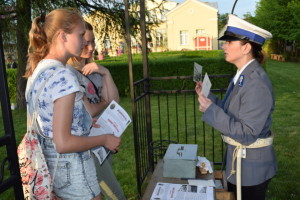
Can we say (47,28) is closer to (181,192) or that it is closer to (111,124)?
(111,124)

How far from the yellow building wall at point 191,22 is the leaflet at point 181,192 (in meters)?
35.6

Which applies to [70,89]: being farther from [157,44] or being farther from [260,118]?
[157,44]

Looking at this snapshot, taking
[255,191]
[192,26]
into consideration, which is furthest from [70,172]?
[192,26]

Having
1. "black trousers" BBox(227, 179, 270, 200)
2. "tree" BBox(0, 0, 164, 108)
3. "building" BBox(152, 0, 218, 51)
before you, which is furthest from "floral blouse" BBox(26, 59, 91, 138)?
"building" BBox(152, 0, 218, 51)

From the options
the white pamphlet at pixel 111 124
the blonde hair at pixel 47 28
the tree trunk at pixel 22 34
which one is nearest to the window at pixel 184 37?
the tree trunk at pixel 22 34

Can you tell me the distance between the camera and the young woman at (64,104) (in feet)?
4.37

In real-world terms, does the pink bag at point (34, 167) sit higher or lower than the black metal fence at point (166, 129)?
higher

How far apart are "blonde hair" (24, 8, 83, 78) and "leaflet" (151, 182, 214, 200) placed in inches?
44.2

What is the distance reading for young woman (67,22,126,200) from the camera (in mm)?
2143

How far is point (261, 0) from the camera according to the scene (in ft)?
103

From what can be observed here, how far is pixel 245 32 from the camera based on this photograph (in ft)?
6.59

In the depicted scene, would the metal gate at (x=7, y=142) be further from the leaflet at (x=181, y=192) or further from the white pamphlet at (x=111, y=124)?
the leaflet at (x=181, y=192)

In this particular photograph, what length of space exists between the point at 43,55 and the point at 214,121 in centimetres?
113

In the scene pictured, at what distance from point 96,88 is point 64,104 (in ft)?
3.11
